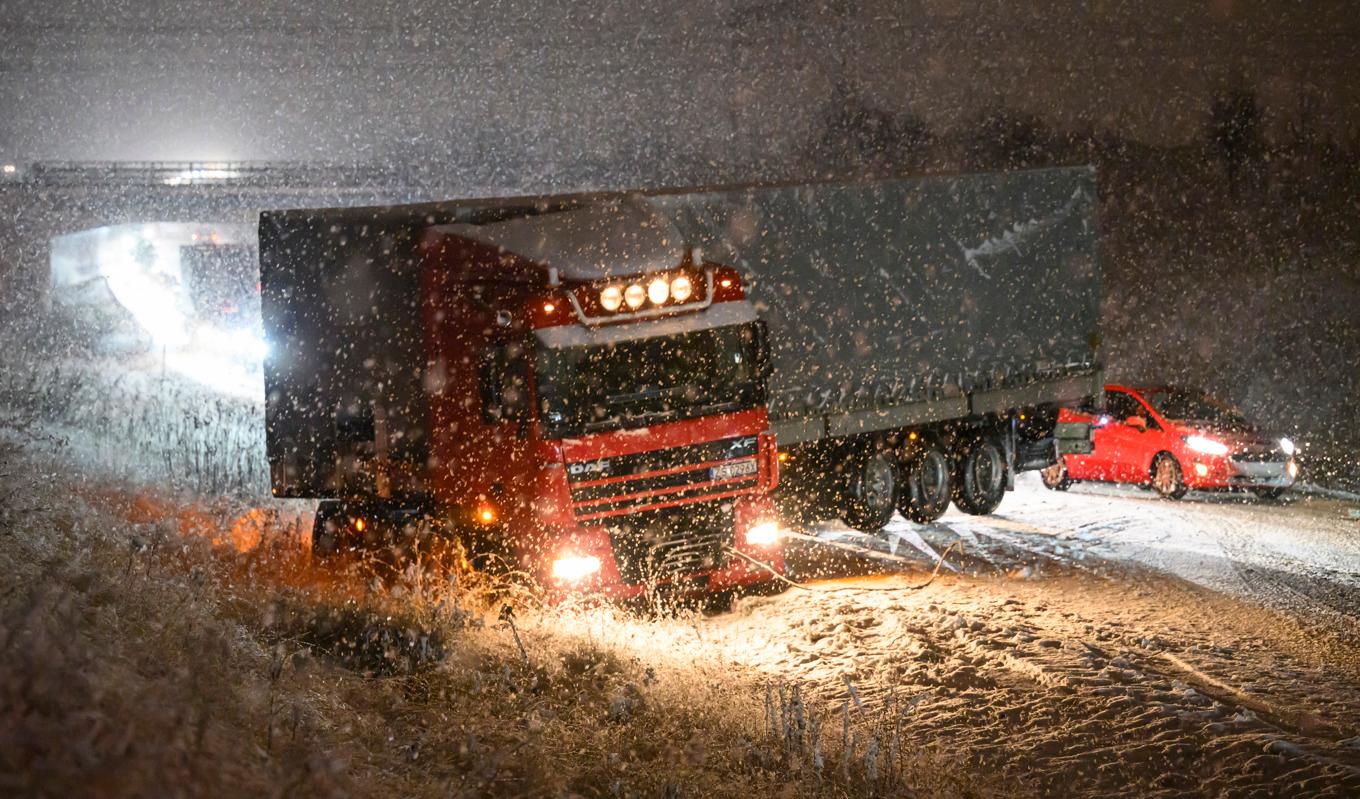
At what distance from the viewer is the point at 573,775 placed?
18.9 ft

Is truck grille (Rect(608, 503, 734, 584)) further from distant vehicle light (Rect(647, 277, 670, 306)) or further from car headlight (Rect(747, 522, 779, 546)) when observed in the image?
distant vehicle light (Rect(647, 277, 670, 306))

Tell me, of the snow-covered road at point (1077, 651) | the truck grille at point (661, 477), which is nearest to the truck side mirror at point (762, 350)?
the truck grille at point (661, 477)

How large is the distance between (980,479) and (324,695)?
11.0 m

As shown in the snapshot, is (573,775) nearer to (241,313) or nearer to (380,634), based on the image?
(380,634)

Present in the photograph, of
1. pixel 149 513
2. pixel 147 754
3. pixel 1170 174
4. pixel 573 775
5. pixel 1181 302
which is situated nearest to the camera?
pixel 147 754

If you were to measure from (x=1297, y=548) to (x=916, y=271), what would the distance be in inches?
196

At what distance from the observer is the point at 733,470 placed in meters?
10.3

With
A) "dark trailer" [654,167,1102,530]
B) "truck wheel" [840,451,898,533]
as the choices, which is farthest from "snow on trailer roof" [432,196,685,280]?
"truck wheel" [840,451,898,533]

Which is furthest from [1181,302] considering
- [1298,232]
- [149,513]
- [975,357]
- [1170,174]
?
[149,513]

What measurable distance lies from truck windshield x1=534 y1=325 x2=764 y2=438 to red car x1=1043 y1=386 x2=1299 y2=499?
784cm

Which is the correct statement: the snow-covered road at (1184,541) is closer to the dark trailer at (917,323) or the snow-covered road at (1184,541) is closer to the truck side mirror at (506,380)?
the dark trailer at (917,323)

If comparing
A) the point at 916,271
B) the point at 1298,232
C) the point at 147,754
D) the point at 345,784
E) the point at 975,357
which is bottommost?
the point at 345,784

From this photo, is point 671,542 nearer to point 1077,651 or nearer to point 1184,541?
point 1077,651

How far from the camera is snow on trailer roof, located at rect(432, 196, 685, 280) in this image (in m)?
10.2
